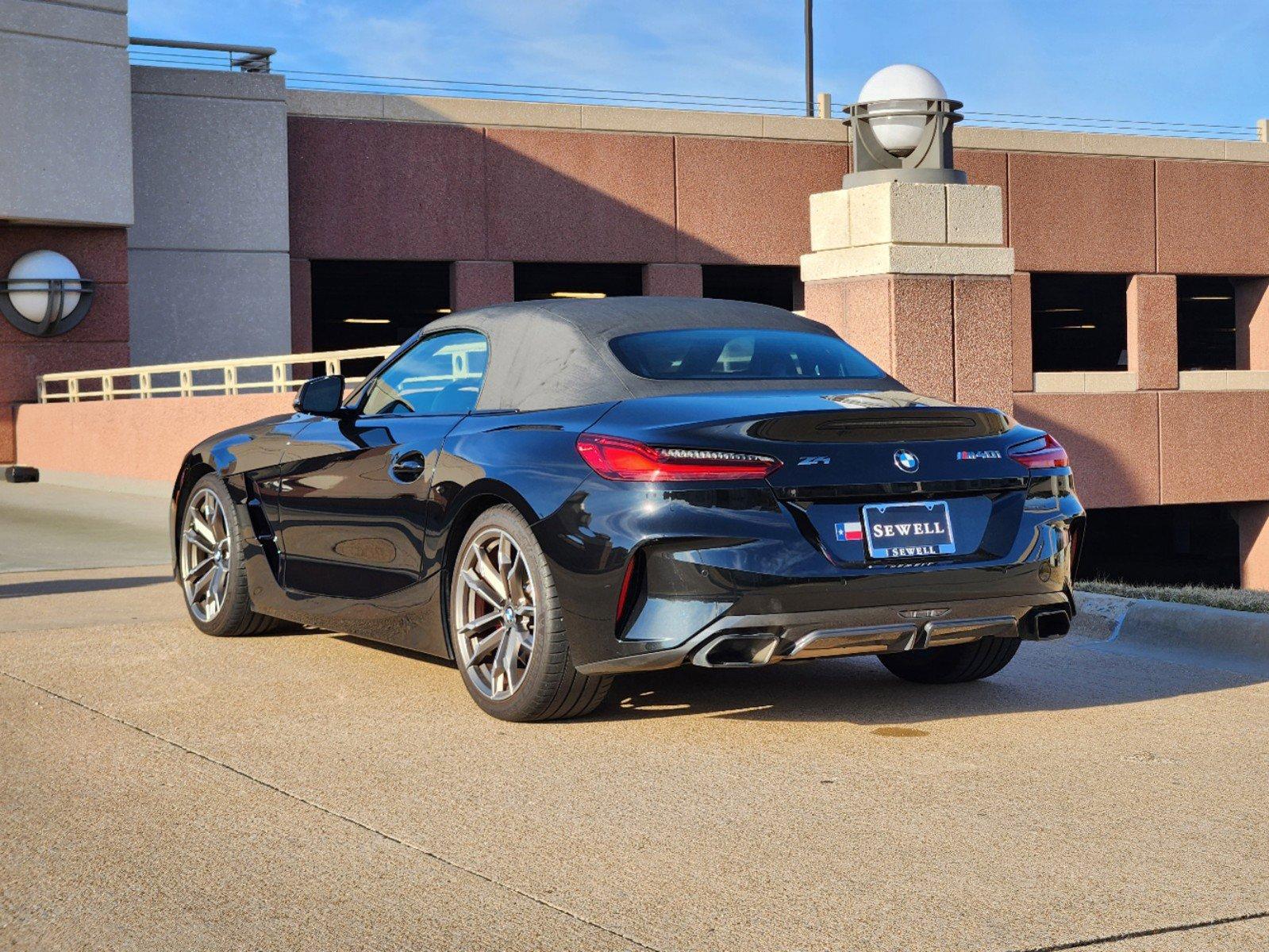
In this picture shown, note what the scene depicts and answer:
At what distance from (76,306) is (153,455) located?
693 cm

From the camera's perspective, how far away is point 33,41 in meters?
23.3

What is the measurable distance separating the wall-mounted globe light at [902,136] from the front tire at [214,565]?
222 inches

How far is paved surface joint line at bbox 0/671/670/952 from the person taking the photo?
3.82m

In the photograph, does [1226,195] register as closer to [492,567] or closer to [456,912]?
[492,567]

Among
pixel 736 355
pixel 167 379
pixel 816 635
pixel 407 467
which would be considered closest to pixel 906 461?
pixel 816 635

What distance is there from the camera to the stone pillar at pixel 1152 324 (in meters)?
28.3

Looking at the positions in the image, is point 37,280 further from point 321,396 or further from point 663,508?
point 663,508

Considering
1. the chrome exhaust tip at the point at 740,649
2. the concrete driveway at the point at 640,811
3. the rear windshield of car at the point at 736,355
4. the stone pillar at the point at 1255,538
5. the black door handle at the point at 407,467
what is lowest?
the stone pillar at the point at 1255,538

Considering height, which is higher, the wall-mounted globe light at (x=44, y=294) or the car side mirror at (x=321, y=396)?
the wall-mounted globe light at (x=44, y=294)

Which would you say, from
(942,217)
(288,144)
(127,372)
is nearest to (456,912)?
(942,217)

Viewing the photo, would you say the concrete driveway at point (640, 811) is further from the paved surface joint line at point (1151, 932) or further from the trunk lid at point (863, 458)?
the trunk lid at point (863, 458)

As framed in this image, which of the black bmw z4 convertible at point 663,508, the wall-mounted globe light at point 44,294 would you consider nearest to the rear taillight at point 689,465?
the black bmw z4 convertible at point 663,508

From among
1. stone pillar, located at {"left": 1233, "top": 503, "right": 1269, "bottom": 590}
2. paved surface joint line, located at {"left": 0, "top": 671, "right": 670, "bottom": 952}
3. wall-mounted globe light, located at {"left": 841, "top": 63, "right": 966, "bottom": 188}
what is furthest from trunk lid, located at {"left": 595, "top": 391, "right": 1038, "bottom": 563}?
stone pillar, located at {"left": 1233, "top": 503, "right": 1269, "bottom": 590}

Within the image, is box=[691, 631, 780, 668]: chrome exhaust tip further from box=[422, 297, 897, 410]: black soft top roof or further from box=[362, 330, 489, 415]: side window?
box=[362, 330, 489, 415]: side window
